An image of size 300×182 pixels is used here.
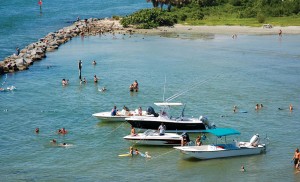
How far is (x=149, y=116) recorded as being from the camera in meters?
50.5

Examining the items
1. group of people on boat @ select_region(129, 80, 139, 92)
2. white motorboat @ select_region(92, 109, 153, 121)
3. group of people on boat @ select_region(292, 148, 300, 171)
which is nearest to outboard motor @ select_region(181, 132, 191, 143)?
white motorboat @ select_region(92, 109, 153, 121)

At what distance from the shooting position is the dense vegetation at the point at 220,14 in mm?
115812

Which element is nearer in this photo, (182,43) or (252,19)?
(182,43)

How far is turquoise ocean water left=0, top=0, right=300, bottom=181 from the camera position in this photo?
137ft

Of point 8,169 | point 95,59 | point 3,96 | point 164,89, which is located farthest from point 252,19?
point 8,169

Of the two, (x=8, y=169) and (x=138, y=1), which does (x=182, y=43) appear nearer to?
(x=8, y=169)

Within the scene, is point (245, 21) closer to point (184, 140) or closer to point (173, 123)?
point (173, 123)

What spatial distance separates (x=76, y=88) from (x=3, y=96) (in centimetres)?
893

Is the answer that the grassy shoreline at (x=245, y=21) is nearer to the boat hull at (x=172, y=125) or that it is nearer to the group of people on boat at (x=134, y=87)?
the group of people on boat at (x=134, y=87)

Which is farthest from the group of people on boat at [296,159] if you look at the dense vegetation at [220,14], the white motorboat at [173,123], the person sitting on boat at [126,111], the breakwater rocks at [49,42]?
the dense vegetation at [220,14]

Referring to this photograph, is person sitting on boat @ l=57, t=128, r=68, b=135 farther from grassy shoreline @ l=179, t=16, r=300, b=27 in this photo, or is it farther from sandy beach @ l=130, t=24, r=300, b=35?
grassy shoreline @ l=179, t=16, r=300, b=27

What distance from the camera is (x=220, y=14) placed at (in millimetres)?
123938

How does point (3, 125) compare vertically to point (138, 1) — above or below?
below

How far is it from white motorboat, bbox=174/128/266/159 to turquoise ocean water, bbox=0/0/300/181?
24.1 inches
